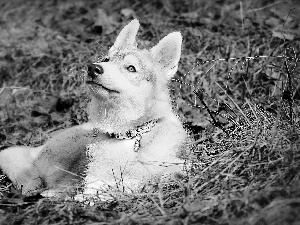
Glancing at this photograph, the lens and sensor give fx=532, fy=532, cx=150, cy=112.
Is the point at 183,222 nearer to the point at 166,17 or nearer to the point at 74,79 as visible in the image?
the point at 74,79

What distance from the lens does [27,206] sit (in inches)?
136

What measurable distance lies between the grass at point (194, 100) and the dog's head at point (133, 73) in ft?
1.36

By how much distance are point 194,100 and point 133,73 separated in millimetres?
1626

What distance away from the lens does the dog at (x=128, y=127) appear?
3.52 metres

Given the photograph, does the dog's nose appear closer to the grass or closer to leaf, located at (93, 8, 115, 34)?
the grass

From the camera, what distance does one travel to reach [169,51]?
3936 mm

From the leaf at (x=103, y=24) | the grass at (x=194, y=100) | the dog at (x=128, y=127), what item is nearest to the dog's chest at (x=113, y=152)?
the dog at (x=128, y=127)

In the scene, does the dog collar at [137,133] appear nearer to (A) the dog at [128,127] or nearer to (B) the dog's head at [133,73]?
(A) the dog at [128,127]

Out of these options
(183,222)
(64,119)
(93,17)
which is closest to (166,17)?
(93,17)

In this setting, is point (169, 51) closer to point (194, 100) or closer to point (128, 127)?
point (128, 127)

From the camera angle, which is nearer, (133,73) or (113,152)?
(113,152)

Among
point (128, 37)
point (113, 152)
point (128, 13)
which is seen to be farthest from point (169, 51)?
point (128, 13)

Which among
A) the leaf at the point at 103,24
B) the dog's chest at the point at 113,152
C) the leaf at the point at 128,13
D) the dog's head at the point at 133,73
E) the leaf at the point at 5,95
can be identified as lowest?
the dog's chest at the point at 113,152

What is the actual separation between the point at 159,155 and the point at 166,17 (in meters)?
3.54
